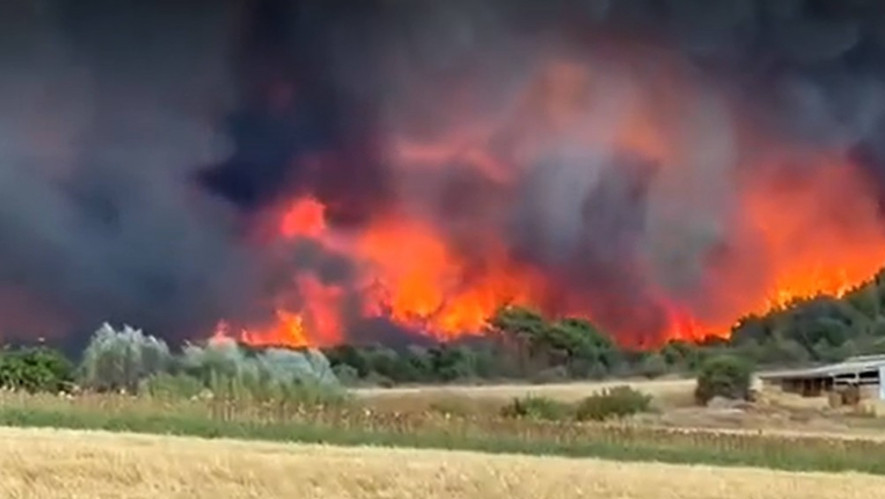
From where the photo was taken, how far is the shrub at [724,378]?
3284 cm

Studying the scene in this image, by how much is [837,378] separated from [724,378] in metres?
2.23

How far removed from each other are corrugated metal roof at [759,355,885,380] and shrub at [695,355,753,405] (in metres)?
0.46

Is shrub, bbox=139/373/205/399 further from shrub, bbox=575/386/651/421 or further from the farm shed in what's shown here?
the farm shed

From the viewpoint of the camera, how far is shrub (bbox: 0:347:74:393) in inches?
1077

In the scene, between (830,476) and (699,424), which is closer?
(830,476)

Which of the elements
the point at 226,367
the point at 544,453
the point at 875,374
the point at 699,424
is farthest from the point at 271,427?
the point at 875,374

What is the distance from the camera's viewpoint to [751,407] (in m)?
31.8

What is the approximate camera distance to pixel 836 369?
112ft

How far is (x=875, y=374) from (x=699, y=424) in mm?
5930

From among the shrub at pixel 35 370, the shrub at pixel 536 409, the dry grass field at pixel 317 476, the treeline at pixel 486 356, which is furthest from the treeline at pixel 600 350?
the dry grass field at pixel 317 476

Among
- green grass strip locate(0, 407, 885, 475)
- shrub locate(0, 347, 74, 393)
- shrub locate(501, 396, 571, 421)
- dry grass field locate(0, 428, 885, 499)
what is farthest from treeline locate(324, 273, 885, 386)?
dry grass field locate(0, 428, 885, 499)

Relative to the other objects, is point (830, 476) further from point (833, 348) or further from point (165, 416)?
point (833, 348)

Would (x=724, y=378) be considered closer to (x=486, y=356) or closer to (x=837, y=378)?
(x=837, y=378)

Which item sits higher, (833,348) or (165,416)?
(833,348)
